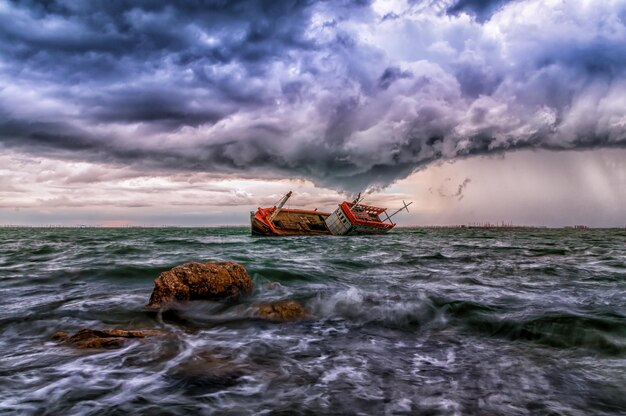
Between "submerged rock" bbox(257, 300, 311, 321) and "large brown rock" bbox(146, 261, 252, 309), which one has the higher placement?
"large brown rock" bbox(146, 261, 252, 309)

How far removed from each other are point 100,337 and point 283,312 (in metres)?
3.33

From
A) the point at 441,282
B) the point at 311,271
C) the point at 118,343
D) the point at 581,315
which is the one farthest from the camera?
the point at 311,271

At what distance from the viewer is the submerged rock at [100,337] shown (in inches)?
226

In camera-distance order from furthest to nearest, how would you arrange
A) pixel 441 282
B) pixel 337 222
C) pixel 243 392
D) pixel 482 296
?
1. pixel 337 222
2. pixel 441 282
3. pixel 482 296
4. pixel 243 392

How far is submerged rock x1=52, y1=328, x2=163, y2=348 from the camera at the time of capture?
5.74 m

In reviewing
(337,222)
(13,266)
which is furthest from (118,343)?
(337,222)

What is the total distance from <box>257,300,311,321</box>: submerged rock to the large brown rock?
1.38 m

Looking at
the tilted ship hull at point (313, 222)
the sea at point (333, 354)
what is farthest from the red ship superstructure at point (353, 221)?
the sea at point (333, 354)

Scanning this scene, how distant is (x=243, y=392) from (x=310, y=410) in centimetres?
82

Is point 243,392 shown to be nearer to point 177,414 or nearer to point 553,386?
point 177,414

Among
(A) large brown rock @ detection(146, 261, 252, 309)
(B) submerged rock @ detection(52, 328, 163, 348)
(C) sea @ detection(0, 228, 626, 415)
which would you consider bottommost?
(C) sea @ detection(0, 228, 626, 415)

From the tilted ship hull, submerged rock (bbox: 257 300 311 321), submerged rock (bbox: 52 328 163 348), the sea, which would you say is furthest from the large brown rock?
the tilted ship hull

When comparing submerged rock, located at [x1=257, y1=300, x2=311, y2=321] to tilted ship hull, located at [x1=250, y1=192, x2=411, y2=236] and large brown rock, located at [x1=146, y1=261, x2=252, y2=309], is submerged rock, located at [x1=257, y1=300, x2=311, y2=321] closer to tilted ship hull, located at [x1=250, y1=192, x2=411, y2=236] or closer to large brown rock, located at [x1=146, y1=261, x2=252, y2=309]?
large brown rock, located at [x1=146, y1=261, x2=252, y2=309]

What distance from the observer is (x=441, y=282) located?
12.2 metres
